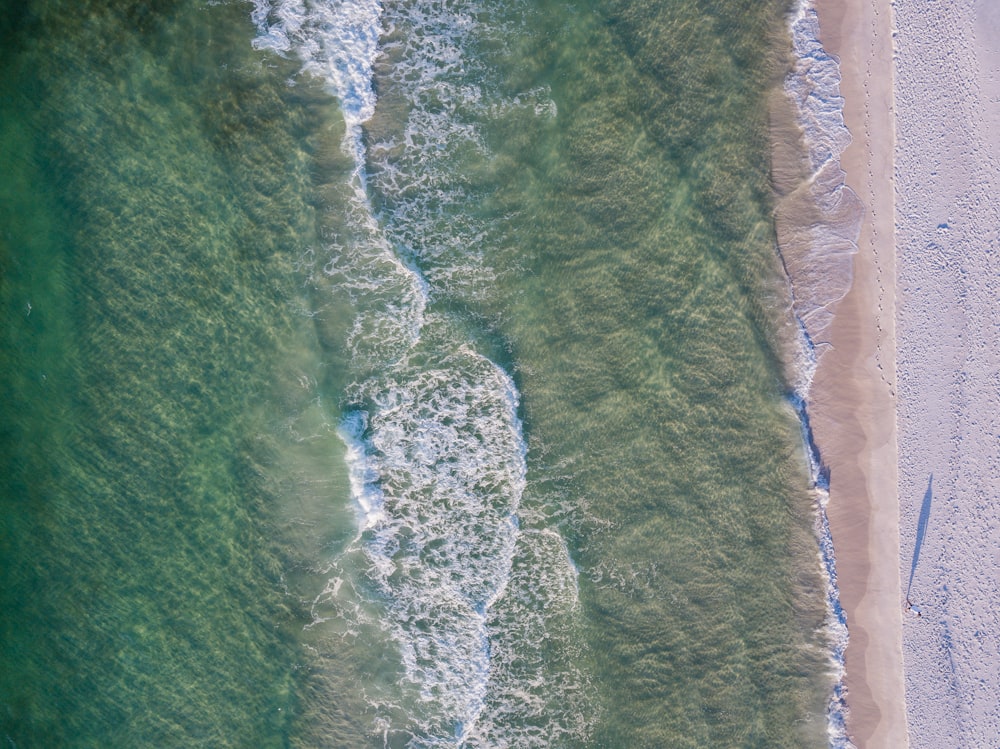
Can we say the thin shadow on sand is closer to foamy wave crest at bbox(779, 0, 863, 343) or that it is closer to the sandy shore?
the sandy shore

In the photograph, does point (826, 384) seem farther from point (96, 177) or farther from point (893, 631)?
point (96, 177)

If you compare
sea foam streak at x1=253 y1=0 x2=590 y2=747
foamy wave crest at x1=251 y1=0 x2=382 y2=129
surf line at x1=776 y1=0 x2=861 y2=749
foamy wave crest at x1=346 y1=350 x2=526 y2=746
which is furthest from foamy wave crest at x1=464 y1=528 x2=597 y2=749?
foamy wave crest at x1=251 y1=0 x2=382 y2=129

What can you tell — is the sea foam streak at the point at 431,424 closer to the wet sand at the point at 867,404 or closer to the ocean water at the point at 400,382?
the ocean water at the point at 400,382

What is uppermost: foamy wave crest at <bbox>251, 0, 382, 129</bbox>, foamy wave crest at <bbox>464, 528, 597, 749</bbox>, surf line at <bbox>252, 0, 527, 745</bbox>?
foamy wave crest at <bbox>251, 0, 382, 129</bbox>

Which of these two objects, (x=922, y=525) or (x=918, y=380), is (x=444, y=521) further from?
(x=918, y=380)

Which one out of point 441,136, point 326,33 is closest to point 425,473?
point 441,136

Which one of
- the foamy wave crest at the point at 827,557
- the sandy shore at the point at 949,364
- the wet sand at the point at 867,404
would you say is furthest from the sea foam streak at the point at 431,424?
the sandy shore at the point at 949,364

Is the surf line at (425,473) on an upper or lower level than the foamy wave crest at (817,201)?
lower
